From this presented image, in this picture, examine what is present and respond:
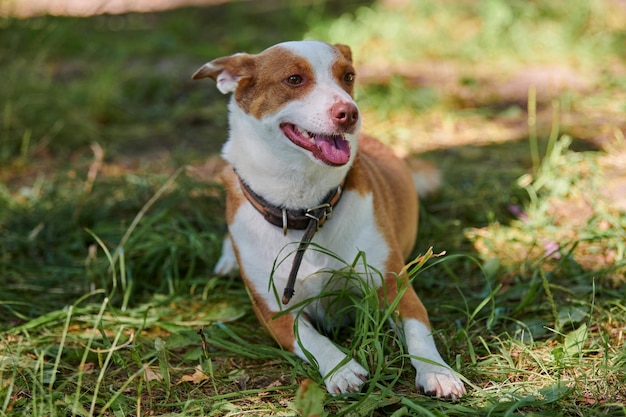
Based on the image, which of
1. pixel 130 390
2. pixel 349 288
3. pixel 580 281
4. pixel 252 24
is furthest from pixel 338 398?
pixel 252 24

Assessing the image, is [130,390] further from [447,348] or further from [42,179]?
[42,179]

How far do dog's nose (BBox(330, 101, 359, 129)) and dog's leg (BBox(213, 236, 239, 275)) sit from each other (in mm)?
1107

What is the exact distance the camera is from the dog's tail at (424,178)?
163 inches

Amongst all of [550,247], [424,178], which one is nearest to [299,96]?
[550,247]

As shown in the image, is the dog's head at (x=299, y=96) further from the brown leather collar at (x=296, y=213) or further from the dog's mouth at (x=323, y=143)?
the brown leather collar at (x=296, y=213)

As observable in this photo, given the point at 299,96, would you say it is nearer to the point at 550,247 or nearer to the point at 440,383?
the point at 440,383

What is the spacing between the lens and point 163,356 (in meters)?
2.57

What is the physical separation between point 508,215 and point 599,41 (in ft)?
10.4

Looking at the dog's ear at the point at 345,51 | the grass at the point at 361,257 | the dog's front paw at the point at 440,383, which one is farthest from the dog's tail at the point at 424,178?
the dog's front paw at the point at 440,383

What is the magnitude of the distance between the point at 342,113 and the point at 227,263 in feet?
3.94

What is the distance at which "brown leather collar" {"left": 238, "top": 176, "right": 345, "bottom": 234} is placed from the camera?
2801 millimetres

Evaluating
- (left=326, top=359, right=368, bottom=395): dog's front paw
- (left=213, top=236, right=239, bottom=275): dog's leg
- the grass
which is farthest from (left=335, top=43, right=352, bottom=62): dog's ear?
(left=326, top=359, right=368, bottom=395): dog's front paw

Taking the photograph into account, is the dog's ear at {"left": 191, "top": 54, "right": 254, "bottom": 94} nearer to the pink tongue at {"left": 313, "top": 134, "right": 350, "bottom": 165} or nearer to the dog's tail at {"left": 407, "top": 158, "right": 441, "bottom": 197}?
the pink tongue at {"left": 313, "top": 134, "right": 350, "bottom": 165}

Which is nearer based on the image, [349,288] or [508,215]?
[349,288]
